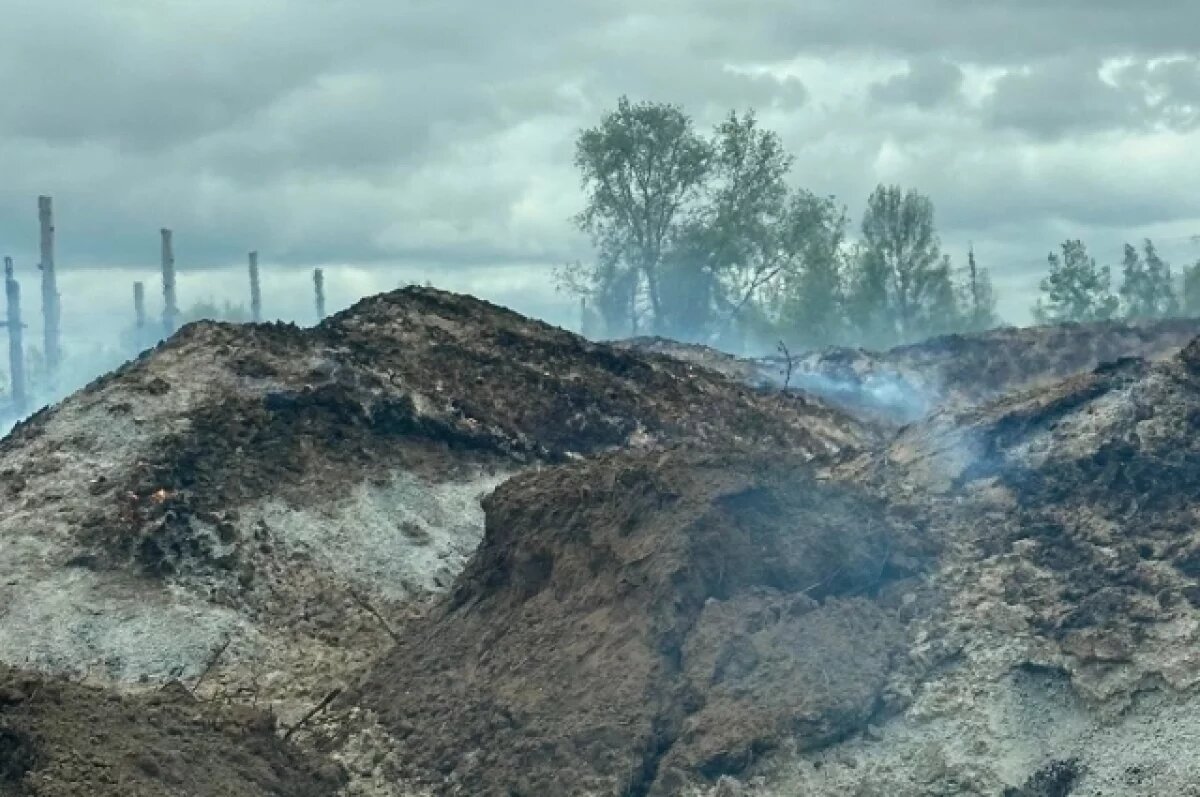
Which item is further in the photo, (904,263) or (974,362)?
(904,263)


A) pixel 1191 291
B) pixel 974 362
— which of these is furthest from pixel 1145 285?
pixel 974 362

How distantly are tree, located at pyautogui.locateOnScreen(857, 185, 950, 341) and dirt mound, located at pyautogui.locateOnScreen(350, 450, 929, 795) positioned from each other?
4732 cm

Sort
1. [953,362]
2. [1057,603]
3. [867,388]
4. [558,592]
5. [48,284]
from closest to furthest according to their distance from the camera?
[1057,603]
[558,592]
[867,388]
[953,362]
[48,284]

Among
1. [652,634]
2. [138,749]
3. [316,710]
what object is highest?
[652,634]

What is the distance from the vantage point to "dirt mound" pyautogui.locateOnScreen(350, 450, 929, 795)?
447 inches

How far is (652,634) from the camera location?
12.4 meters

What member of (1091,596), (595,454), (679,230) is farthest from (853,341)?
(1091,596)

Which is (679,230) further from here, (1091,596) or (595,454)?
(1091,596)

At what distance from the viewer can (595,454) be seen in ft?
66.9

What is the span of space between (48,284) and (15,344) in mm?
2836

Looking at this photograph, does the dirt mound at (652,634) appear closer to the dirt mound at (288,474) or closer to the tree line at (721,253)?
the dirt mound at (288,474)

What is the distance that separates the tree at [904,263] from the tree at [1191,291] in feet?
31.1

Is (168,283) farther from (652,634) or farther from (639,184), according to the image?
(652,634)

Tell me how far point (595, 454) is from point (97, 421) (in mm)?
6180
